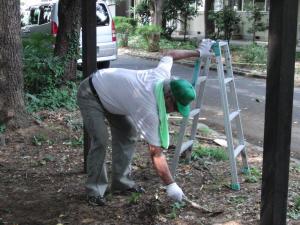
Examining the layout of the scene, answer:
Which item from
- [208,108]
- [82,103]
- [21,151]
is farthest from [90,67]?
[208,108]

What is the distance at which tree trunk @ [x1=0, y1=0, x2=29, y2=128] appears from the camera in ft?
22.1

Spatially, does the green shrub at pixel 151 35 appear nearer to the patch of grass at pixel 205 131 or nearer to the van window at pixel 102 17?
the van window at pixel 102 17

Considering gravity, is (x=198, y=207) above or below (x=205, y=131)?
above

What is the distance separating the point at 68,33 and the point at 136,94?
18.4 feet

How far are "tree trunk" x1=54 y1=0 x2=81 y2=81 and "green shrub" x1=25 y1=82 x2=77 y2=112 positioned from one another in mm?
393

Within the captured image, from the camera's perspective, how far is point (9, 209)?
4.34m

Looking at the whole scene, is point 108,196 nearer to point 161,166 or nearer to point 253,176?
point 161,166

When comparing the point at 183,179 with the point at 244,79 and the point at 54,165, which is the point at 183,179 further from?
the point at 244,79

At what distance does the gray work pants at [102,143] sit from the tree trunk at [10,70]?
2.62 meters

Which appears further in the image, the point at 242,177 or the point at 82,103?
the point at 242,177

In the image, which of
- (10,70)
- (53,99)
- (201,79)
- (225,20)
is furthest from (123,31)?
(201,79)

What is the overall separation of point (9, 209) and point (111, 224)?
935 millimetres

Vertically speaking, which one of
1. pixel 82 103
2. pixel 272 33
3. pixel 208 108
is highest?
pixel 272 33

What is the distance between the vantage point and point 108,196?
4.58 meters
